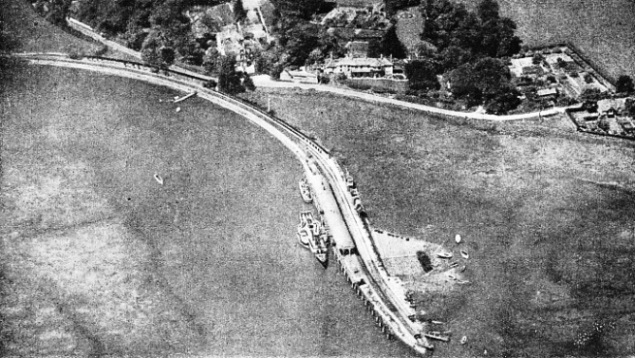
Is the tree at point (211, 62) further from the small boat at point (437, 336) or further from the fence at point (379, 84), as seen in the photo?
the small boat at point (437, 336)

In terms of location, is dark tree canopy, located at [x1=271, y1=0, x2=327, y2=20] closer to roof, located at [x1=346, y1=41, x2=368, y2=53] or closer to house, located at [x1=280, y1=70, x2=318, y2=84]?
roof, located at [x1=346, y1=41, x2=368, y2=53]

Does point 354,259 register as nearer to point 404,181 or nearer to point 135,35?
point 404,181

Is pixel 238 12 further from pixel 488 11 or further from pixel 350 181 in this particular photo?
pixel 350 181

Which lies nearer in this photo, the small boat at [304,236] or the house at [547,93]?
Result: the small boat at [304,236]

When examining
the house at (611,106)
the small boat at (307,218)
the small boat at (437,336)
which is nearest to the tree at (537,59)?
the house at (611,106)

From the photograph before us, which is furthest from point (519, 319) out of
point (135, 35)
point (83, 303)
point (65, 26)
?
point (65, 26)

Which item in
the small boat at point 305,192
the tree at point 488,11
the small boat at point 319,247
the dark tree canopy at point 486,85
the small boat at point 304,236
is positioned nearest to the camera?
the small boat at point 319,247
